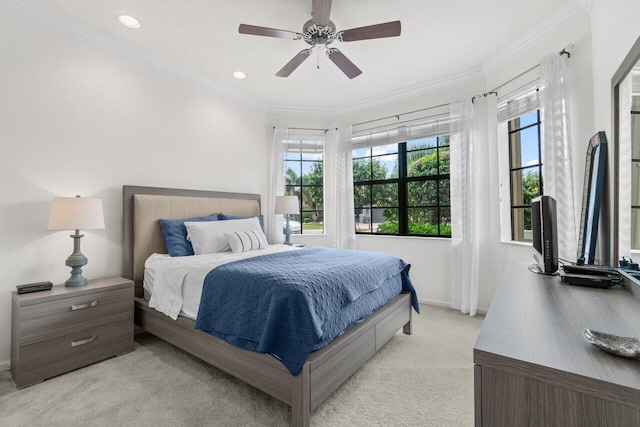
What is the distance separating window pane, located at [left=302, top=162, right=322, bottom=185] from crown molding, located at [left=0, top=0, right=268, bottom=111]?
1.65m

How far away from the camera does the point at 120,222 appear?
2844 millimetres

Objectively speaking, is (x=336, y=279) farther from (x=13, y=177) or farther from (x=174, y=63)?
(x=174, y=63)

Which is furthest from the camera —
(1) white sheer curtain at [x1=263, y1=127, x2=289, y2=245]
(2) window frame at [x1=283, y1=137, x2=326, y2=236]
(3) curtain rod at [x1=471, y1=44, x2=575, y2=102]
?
(2) window frame at [x1=283, y1=137, x2=326, y2=236]

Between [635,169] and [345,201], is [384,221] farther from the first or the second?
[635,169]

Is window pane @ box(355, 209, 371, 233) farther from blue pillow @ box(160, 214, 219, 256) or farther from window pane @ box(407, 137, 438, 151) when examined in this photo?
blue pillow @ box(160, 214, 219, 256)

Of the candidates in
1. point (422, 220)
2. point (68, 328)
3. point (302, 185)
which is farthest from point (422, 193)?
point (68, 328)

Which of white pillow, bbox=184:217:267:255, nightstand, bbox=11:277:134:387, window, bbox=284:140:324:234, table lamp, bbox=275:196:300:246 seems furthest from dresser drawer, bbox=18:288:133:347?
window, bbox=284:140:324:234

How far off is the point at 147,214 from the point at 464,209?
3521 mm

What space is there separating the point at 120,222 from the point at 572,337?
11.2 ft

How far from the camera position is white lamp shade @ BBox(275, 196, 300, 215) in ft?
13.2

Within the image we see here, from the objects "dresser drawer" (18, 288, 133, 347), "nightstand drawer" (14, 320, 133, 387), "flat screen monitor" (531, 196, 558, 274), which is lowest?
"nightstand drawer" (14, 320, 133, 387)

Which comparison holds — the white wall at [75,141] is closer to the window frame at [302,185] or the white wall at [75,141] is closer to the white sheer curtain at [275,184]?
the white sheer curtain at [275,184]

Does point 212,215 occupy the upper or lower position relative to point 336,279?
upper

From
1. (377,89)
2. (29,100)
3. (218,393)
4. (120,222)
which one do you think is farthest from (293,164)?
(218,393)
